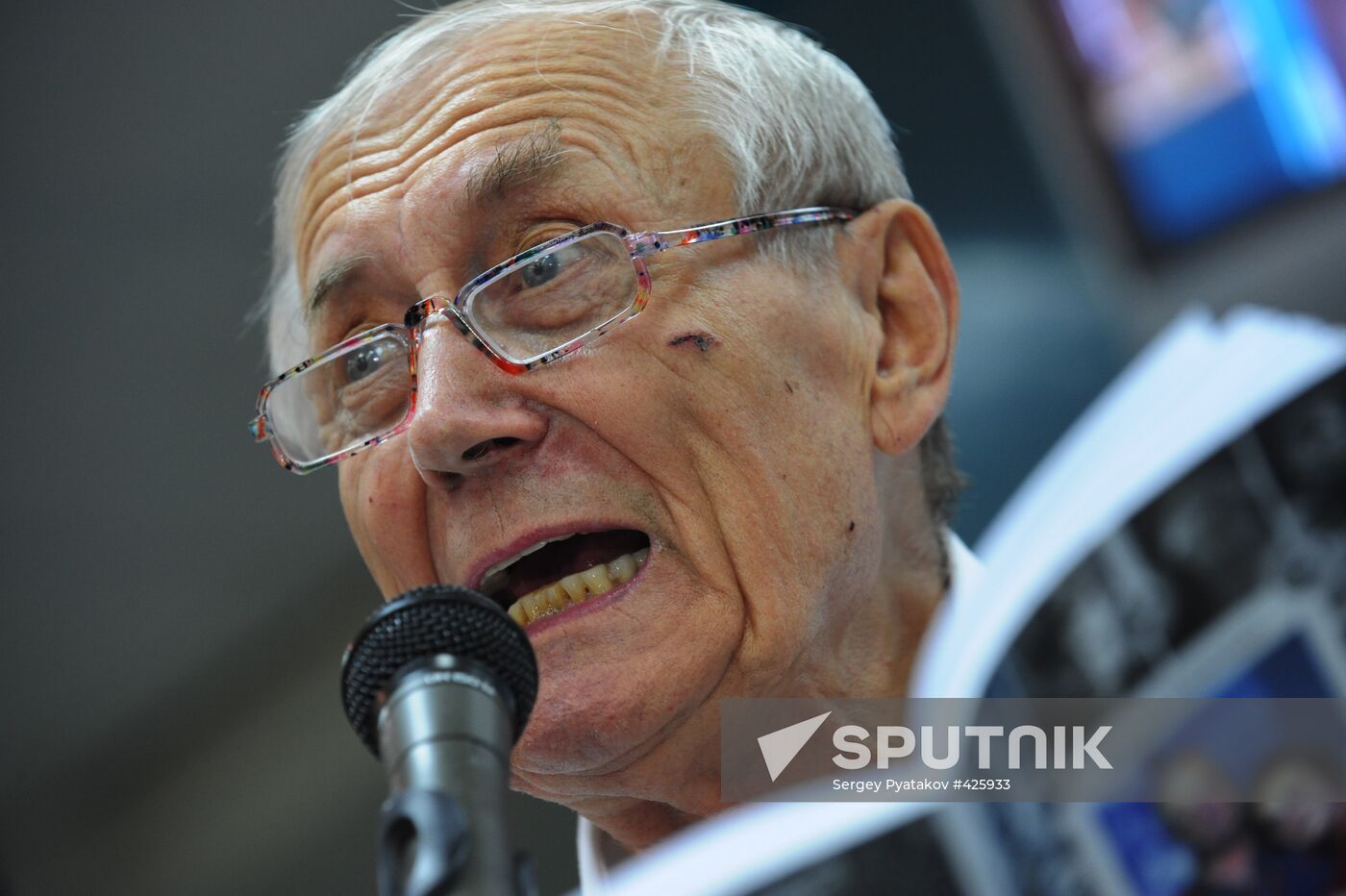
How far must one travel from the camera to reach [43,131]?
6.98ft

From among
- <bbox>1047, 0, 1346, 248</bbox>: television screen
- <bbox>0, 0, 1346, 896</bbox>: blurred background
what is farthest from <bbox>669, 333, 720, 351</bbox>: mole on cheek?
<bbox>1047, 0, 1346, 248</bbox>: television screen

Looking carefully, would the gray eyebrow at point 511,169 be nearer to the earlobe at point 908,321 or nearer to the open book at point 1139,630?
the earlobe at point 908,321

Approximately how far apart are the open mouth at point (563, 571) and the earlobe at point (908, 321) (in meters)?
0.28

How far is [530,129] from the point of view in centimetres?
130

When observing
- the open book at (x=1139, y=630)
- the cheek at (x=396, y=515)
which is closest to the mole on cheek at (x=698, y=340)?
the cheek at (x=396, y=515)

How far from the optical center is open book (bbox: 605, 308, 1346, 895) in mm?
1308

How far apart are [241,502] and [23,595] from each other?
1.40 feet

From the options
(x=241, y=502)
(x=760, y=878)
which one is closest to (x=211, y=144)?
(x=241, y=502)

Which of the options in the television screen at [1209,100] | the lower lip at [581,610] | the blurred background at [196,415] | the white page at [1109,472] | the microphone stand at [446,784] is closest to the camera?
the microphone stand at [446,784]

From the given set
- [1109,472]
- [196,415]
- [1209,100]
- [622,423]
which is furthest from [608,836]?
[1209,100]

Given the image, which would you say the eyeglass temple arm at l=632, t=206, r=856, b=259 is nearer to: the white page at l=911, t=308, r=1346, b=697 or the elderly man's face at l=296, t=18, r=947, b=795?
the elderly man's face at l=296, t=18, r=947, b=795

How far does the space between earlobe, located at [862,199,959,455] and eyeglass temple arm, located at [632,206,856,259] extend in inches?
3.8

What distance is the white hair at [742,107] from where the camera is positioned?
1339 millimetres

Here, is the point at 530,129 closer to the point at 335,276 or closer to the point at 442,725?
the point at 335,276
